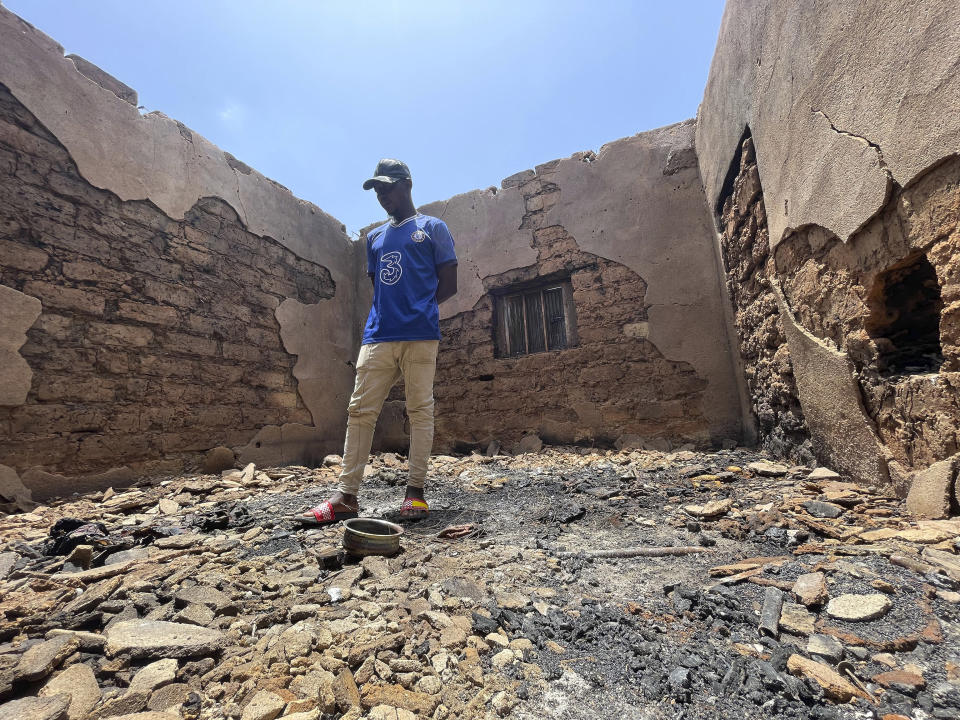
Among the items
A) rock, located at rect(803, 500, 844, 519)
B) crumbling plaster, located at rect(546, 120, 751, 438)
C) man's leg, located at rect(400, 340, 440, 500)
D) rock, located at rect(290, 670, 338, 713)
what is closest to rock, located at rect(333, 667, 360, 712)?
rock, located at rect(290, 670, 338, 713)

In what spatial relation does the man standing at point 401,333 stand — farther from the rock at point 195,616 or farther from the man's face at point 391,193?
the rock at point 195,616

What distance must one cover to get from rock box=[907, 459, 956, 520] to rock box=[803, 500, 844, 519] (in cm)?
19

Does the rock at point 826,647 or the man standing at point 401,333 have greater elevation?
the man standing at point 401,333

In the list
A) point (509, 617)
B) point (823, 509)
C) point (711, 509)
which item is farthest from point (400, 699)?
point (823, 509)

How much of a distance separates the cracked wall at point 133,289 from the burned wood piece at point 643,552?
3.34 metres

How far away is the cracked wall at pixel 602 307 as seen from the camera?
3.67m

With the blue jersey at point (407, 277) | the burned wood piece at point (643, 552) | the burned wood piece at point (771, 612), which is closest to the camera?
the burned wood piece at point (771, 612)

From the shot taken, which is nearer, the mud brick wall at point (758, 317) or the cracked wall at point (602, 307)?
the mud brick wall at point (758, 317)

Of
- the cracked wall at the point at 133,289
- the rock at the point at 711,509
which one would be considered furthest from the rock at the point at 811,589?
the cracked wall at the point at 133,289

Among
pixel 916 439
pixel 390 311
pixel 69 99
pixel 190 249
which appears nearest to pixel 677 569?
pixel 916 439

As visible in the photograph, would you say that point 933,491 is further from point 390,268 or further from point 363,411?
point 390,268

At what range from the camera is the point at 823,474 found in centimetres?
193

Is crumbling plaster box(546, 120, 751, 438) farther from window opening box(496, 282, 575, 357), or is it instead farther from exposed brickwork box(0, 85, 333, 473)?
exposed brickwork box(0, 85, 333, 473)

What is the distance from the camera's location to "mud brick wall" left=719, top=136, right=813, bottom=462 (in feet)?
7.90
